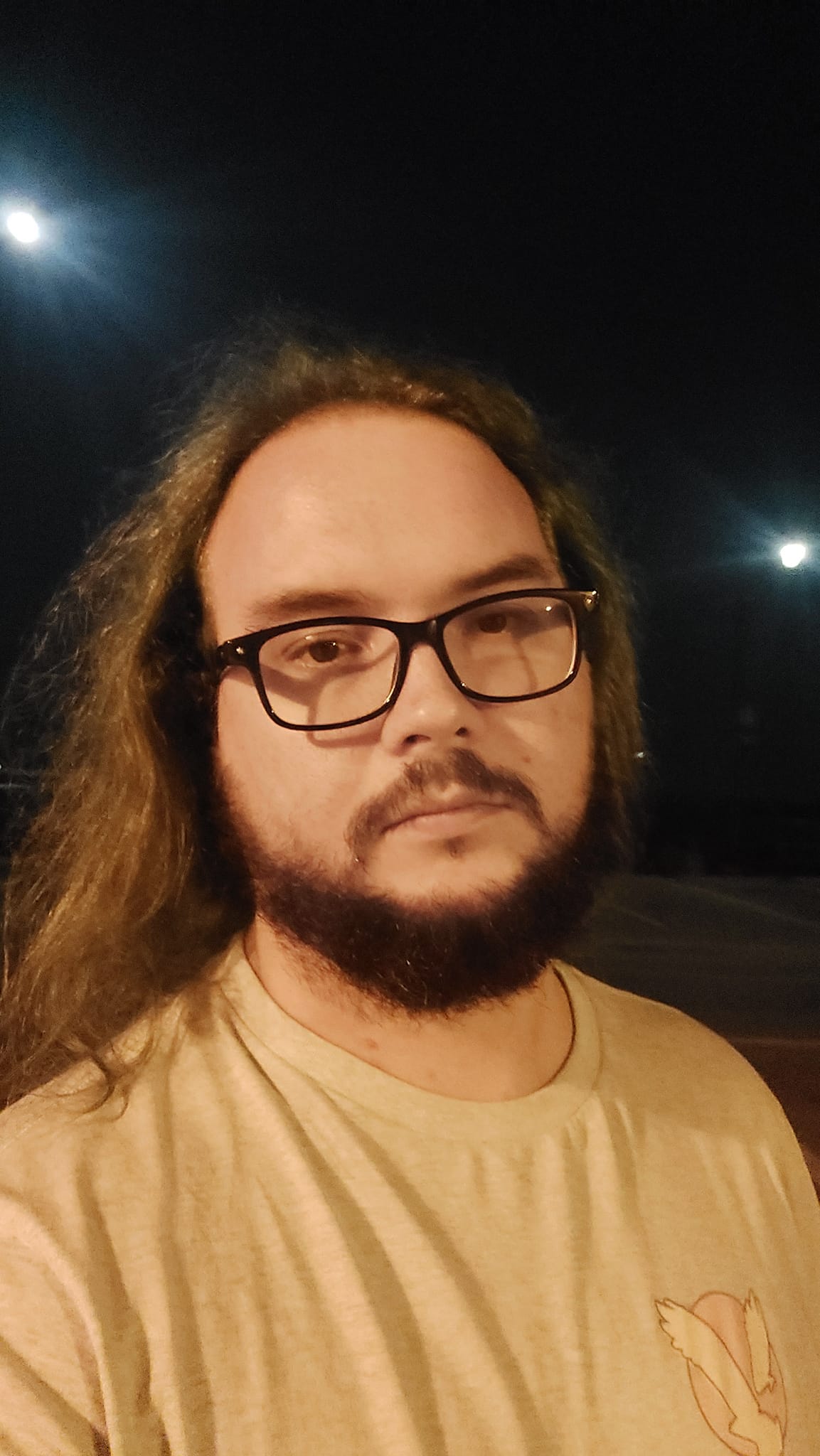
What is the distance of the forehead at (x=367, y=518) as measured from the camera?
664mm

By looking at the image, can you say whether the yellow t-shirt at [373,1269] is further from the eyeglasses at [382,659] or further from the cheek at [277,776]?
the eyeglasses at [382,659]

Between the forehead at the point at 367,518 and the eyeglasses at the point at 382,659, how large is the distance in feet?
0.07

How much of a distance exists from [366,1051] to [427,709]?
1.00 feet

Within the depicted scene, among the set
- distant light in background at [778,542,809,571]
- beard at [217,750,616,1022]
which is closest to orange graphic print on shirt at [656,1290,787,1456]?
beard at [217,750,616,1022]

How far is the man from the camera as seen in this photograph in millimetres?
530

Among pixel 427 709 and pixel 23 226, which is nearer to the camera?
pixel 427 709

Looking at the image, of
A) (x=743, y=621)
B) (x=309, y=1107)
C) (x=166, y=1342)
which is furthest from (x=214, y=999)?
(x=743, y=621)

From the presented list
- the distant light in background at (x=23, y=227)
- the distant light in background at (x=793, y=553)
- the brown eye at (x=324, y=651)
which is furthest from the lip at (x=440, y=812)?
the distant light in background at (x=23, y=227)

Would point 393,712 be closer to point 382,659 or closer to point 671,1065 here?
point 382,659

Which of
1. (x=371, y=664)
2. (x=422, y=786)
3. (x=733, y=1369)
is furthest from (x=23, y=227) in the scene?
(x=733, y=1369)

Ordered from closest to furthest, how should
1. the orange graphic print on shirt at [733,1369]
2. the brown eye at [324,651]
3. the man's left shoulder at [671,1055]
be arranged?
1. the orange graphic print on shirt at [733,1369]
2. the brown eye at [324,651]
3. the man's left shoulder at [671,1055]

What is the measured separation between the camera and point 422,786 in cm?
63

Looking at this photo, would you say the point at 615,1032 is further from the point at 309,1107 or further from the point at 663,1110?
the point at 309,1107

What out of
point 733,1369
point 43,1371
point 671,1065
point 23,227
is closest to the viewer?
point 43,1371
